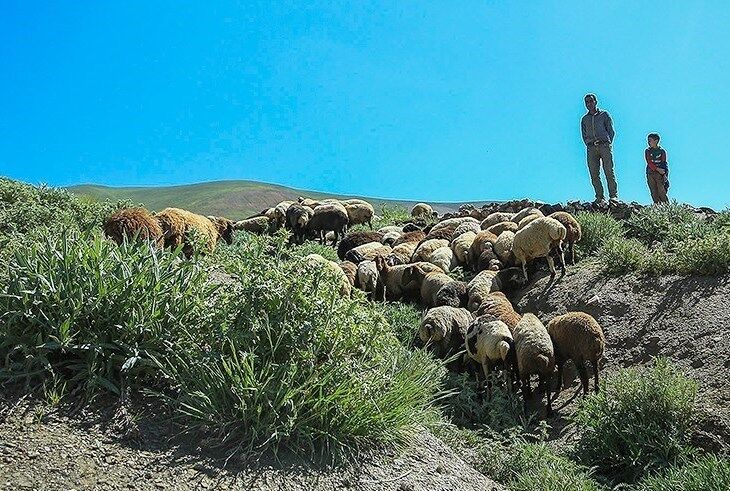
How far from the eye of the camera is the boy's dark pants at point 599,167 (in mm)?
17312

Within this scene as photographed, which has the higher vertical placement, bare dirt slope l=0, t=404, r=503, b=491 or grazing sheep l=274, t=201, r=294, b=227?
grazing sheep l=274, t=201, r=294, b=227

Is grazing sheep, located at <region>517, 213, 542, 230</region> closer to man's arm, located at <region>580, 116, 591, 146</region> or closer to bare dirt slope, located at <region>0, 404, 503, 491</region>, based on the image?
man's arm, located at <region>580, 116, 591, 146</region>

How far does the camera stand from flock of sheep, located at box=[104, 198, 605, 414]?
8203mm

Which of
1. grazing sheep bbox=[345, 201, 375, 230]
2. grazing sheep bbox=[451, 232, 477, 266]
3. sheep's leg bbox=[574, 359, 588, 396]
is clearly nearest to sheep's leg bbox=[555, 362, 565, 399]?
sheep's leg bbox=[574, 359, 588, 396]

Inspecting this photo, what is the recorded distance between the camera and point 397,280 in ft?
39.0

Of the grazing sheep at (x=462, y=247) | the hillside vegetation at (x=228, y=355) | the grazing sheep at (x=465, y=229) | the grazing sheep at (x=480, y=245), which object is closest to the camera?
the hillside vegetation at (x=228, y=355)

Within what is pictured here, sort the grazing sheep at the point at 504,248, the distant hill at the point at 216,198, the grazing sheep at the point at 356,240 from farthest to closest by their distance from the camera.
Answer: the distant hill at the point at 216,198
the grazing sheep at the point at 356,240
the grazing sheep at the point at 504,248

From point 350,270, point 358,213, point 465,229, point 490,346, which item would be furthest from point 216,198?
point 490,346

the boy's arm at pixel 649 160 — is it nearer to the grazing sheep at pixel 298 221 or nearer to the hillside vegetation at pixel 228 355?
the grazing sheep at pixel 298 221

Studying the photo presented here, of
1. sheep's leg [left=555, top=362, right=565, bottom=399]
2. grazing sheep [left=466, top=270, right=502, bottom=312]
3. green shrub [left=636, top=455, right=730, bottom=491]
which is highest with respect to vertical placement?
grazing sheep [left=466, top=270, right=502, bottom=312]

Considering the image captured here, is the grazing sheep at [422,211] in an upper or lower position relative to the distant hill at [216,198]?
lower

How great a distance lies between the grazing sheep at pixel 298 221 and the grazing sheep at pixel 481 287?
24.0ft

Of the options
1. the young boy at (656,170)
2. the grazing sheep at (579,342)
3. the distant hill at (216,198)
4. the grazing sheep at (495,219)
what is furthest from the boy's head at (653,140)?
the distant hill at (216,198)

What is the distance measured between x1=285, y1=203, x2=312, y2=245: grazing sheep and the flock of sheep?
0.03 metres
